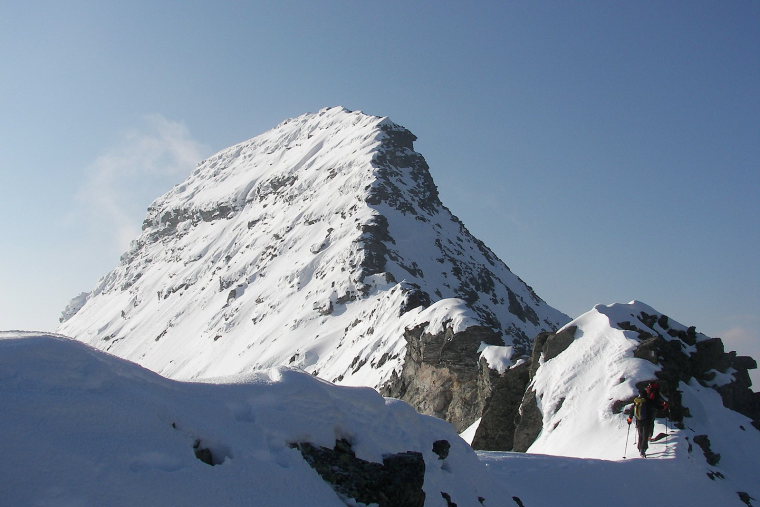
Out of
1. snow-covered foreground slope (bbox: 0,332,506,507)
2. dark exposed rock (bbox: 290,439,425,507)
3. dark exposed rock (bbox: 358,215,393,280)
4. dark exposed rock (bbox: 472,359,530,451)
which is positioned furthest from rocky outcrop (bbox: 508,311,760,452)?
dark exposed rock (bbox: 358,215,393,280)

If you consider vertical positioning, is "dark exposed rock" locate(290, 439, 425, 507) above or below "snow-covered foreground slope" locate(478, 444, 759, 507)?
below

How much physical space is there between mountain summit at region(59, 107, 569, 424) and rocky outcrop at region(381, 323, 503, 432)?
22.1 inches

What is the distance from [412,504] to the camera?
27.9ft

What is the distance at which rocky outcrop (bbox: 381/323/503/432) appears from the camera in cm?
3434

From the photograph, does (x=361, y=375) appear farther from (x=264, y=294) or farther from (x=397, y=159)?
(x=397, y=159)

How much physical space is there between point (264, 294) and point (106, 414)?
77.0 m

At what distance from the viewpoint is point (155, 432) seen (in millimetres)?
6875

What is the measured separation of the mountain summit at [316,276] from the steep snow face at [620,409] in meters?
7.07

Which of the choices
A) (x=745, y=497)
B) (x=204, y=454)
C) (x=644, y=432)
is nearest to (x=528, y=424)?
(x=644, y=432)

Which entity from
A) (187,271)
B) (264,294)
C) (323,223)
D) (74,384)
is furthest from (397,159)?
(74,384)

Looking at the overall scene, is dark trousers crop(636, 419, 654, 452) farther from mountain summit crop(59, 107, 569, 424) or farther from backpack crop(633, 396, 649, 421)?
mountain summit crop(59, 107, 569, 424)

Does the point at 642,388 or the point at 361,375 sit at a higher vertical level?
the point at 361,375

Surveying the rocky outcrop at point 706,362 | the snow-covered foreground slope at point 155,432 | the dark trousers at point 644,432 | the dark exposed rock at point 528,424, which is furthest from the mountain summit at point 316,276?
the snow-covered foreground slope at point 155,432

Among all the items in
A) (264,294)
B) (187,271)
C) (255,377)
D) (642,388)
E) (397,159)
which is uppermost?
(397,159)
